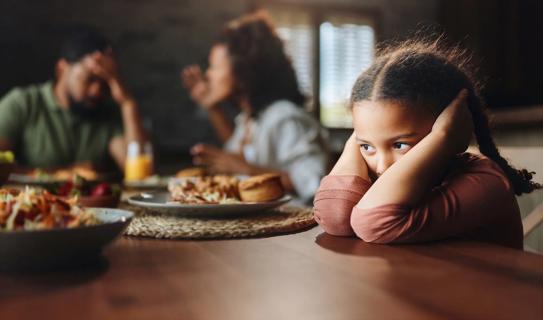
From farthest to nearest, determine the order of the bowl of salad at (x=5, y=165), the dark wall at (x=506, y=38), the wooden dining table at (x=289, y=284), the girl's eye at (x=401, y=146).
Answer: the dark wall at (x=506, y=38) < the bowl of salad at (x=5, y=165) < the girl's eye at (x=401, y=146) < the wooden dining table at (x=289, y=284)

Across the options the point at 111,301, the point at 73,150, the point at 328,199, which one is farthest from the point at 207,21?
the point at 111,301

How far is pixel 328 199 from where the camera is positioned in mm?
794

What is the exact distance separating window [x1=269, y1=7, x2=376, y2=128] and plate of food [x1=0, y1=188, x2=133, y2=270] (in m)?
4.57

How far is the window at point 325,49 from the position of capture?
5.09 metres

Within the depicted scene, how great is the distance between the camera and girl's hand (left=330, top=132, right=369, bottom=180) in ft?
2.70

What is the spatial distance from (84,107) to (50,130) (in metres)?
0.24

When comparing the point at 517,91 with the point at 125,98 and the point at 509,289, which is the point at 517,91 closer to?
the point at 125,98

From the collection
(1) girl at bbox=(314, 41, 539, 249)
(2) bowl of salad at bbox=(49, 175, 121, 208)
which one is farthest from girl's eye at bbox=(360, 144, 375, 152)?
(2) bowl of salad at bbox=(49, 175, 121, 208)

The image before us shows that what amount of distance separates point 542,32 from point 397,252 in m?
4.56

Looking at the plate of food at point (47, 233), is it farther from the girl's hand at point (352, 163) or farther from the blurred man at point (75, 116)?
the blurred man at point (75, 116)

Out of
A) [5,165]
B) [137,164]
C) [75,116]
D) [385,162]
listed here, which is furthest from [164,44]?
[385,162]

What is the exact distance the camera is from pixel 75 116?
301 cm

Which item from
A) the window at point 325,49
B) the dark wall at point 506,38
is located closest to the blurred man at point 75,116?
the window at point 325,49

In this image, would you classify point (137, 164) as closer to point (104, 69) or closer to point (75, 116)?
point (104, 69)
